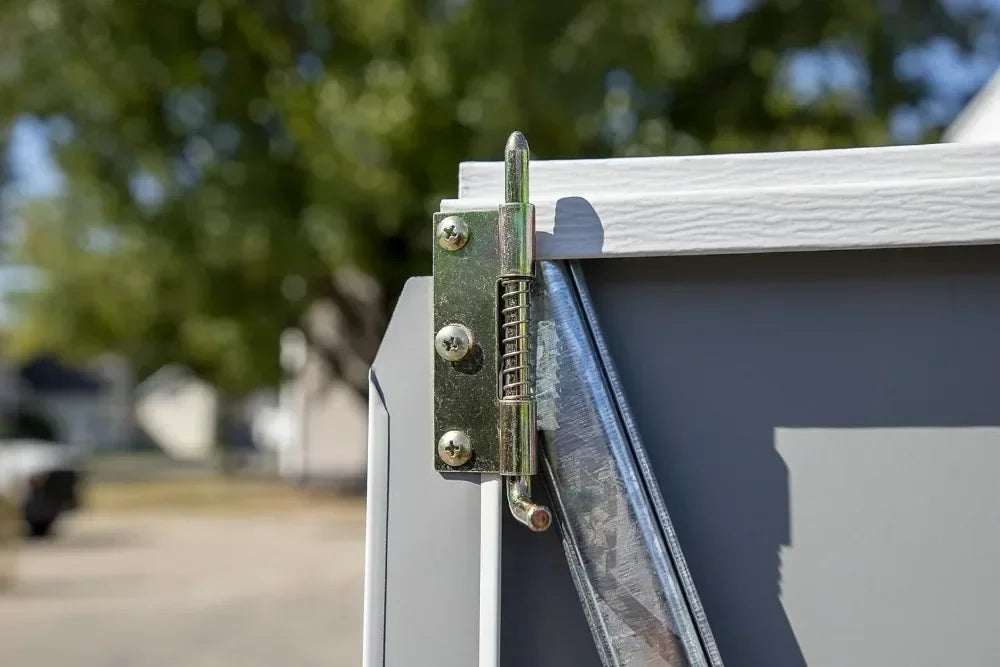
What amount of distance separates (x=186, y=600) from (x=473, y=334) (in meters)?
10.3

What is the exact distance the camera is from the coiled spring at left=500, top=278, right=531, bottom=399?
1.06m

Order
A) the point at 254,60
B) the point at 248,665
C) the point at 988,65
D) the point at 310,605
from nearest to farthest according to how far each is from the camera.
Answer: the point at 248,665, the point at 310,605, the point at 988,65, the point at 254,60

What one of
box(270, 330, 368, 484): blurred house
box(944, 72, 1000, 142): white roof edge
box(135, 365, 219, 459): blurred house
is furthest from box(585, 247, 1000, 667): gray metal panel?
box(135, 365, 219, 459): blurred house

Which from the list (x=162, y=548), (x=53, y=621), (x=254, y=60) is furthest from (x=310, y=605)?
(x=254, y=60)

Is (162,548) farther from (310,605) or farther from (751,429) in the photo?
(751,429)

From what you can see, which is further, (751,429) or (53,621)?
(53,621)

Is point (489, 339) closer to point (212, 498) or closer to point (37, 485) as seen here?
point (37, 485)

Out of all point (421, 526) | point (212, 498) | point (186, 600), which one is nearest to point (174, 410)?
point (212, 498)

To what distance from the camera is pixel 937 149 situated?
112 cm

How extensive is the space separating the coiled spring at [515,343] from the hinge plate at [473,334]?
0.04ft

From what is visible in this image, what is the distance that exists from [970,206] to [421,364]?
1.83ft

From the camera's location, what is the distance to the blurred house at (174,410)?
58750mm

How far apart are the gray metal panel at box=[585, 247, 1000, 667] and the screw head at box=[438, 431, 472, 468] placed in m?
0.18

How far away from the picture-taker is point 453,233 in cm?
110
